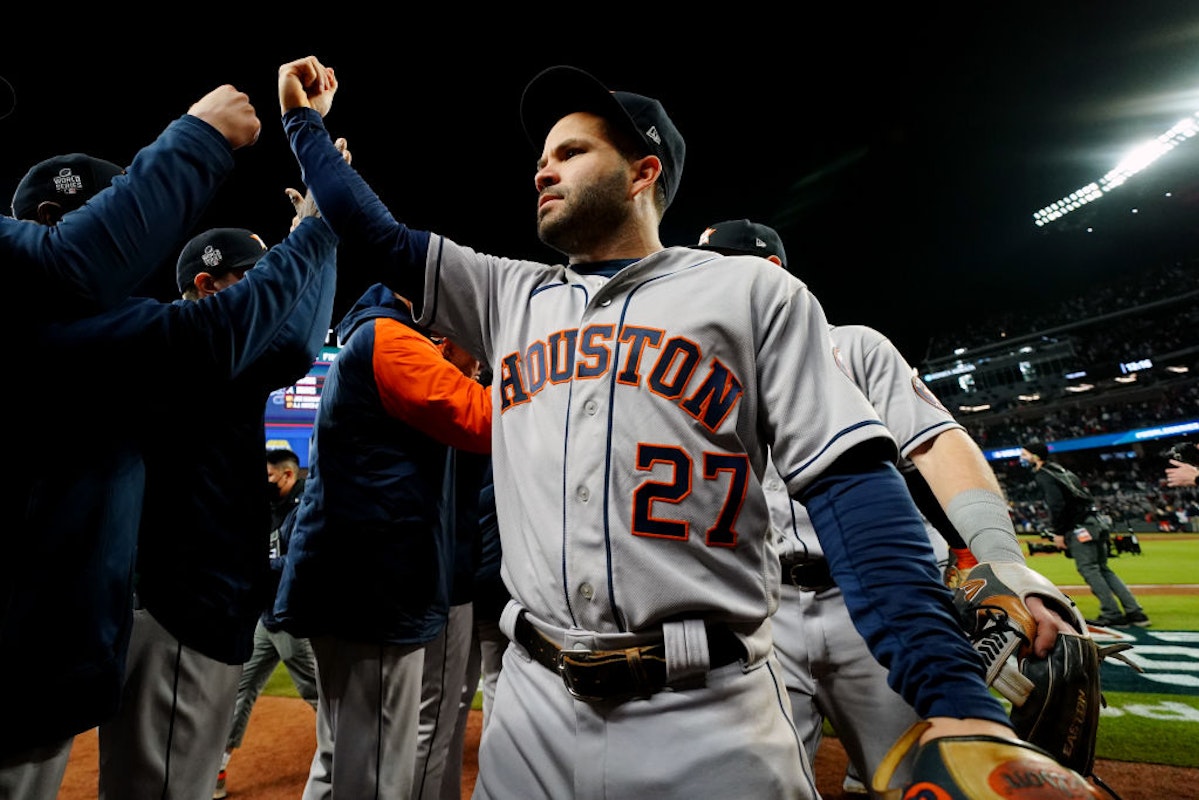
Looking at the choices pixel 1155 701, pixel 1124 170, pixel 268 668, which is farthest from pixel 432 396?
pixel 1124 170

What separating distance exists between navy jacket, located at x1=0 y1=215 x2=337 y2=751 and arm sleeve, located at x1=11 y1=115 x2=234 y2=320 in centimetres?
15

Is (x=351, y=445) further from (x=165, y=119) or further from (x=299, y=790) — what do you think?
(x=165, y=119)

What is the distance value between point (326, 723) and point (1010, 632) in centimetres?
214

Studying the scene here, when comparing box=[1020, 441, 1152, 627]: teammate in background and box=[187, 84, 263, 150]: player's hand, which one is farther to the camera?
box=[1020, 441, 1152, 627]: teammate in background

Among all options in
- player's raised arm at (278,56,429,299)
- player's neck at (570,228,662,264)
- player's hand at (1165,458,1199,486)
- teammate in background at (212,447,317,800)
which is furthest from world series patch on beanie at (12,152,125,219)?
player's hand at (1165,458,1199,486)

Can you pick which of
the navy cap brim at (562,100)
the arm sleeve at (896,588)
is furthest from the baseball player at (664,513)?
the navy cap brim at (562,100)

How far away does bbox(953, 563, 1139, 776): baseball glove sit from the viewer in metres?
1.21

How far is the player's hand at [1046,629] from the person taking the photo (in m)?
1.25

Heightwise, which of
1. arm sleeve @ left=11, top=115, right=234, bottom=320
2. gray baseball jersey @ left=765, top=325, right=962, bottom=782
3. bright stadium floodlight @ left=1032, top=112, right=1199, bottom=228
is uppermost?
bright stadium floodlight @ left=1032, top=112, right=1199, bottom=228

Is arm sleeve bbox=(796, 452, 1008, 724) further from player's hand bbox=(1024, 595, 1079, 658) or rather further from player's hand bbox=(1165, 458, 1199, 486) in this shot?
player's hand bbox=(1165, 458, 1199, 486)

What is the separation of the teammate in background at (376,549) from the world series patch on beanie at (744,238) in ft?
4.56

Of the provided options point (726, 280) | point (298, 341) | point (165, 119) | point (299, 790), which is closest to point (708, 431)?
point (726, 280)

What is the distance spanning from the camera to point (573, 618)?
1.16 metres

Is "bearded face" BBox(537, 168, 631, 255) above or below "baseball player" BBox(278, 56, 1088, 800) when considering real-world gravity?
above
